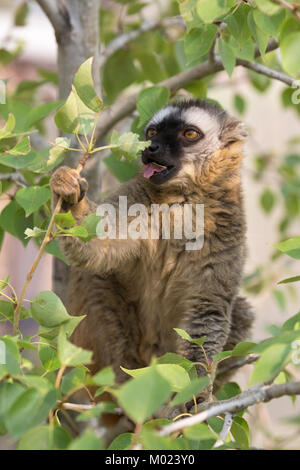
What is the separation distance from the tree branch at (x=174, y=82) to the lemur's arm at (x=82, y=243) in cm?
61

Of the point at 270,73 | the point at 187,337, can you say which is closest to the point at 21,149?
the point at 187,337

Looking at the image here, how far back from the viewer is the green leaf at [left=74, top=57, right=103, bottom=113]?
1.65m

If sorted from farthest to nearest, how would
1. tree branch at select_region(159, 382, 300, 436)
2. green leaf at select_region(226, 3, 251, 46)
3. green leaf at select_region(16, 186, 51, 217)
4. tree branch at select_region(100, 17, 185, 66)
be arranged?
tree branch at select_region(100, 17, 185, 66)
green leaf at select_region(16, 186, 51, 217)
green leaf at select_region(226, 3, 251, 46)
tree branch at select_region(159, 382, 300, 436)

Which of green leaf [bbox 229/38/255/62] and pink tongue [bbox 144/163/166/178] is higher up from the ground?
green leaf [bbox 229/38/255/62]

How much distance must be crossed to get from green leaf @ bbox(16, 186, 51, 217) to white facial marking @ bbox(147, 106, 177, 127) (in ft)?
2.73

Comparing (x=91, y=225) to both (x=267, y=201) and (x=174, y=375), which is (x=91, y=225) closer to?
(x=174, y=375)

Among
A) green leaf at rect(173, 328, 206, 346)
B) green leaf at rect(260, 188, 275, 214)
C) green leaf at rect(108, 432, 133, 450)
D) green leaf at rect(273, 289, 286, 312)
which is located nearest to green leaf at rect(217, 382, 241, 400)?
green leaf at rect(173, 328, 206, 346)

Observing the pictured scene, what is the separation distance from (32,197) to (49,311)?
532 millimetres

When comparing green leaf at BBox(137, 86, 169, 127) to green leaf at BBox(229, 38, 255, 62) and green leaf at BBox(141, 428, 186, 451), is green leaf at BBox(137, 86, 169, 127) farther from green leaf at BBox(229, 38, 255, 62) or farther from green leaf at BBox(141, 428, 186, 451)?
green leaf at BBox(141, 428, 186, 451)

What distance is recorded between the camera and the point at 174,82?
2.72 metres

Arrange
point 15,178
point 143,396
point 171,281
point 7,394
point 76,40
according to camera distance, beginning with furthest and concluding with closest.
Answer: point 76,40
point 171,281
point 15,178
point 7,394
point 143,396

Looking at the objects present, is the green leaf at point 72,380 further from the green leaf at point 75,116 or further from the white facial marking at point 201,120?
the white facial marking at point 201,120

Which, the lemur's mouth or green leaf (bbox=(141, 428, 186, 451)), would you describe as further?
the lemur's mouth
